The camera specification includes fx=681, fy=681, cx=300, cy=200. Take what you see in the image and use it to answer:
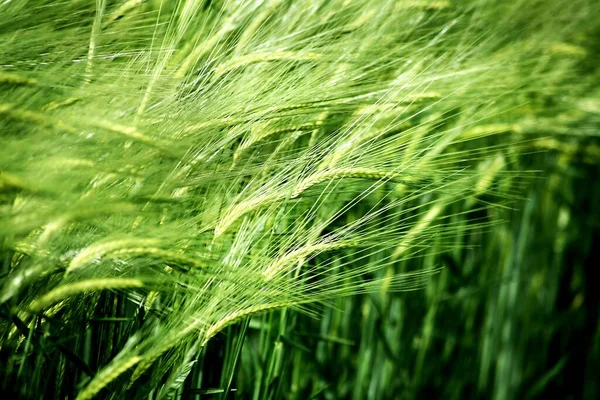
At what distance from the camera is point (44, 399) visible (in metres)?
0.58

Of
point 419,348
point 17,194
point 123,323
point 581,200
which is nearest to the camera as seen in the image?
point 17,194

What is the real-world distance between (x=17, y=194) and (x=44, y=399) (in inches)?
9.3

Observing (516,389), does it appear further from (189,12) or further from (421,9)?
(189,12)

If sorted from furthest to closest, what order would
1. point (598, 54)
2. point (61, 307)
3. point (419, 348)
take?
1. point (419, 348)
2. point (598, 54)
3. point (61, 307)

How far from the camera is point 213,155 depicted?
55cm

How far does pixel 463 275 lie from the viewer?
113cm

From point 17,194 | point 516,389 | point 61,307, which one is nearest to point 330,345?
point 516,389

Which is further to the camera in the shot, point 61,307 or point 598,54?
point 598,54

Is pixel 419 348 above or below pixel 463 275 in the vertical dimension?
below

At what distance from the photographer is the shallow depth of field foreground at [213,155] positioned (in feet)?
1.52

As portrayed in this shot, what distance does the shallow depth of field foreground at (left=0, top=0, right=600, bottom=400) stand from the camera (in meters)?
0.46

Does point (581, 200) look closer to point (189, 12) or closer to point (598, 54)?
point (598, 54)

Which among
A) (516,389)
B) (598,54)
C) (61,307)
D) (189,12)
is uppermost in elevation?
(598,54)

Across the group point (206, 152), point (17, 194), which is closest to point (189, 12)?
point (206, 152)
